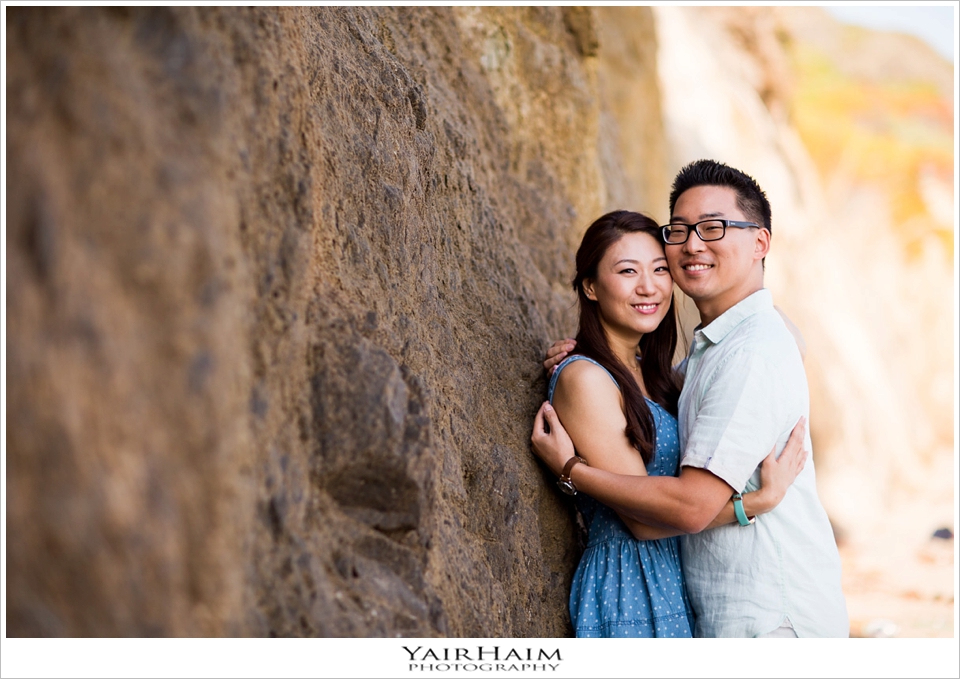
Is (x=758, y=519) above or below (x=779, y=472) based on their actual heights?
below

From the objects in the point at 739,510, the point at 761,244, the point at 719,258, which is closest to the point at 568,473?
the point at 739,510

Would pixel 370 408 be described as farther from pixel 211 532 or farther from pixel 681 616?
pixel 681 616

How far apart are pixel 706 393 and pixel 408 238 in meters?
1.21

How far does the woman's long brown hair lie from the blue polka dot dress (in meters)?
0.13

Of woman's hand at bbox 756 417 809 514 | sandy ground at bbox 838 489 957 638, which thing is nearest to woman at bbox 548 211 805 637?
woman's hand at bbox 756 417 809 514

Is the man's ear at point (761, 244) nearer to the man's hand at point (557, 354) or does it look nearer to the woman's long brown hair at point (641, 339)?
the woman's long brown hair at point (641, 339)

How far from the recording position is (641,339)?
385cm

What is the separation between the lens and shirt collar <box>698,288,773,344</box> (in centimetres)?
323

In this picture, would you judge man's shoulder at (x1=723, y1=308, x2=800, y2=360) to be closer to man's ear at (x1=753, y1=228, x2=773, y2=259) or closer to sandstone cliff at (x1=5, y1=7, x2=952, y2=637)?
man's ear at (x1=753, y1=228, x2=773, y2=259)

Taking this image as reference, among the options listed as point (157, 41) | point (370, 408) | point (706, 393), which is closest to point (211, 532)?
point (370, 408)

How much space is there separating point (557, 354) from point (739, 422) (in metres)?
1.00

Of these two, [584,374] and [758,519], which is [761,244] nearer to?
[584,374]

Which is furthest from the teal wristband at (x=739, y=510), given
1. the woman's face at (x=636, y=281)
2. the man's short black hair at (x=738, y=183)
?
the man's short black hair at (x=738, y=183)

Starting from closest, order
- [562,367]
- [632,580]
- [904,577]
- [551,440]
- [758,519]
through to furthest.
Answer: [758,519], [632,580], [551,440], [562,367], [904,577]
